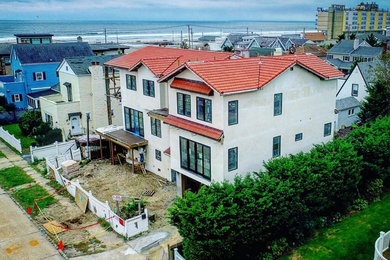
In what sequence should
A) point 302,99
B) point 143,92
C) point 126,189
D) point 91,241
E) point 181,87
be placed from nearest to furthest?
point 91,241 < point 181,87 < point 302,99 < point 126,189 < point 143,92

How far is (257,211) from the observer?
55.6ft

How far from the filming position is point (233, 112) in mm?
21453

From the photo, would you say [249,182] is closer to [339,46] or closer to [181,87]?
[181,87]

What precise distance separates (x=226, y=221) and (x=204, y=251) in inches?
61.0

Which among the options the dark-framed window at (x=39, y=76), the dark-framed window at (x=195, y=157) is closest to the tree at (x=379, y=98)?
the dark-framed window at (x=195, y=157)

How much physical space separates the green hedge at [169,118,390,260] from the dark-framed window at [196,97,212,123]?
14.8 ft

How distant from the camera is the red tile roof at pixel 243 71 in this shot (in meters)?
21.1

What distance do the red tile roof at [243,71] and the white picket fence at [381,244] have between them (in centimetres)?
957

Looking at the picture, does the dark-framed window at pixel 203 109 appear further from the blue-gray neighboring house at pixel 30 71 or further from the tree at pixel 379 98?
the blue-gray neighboring house at pixel 30 71

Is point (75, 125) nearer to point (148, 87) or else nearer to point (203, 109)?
point (148, 87)

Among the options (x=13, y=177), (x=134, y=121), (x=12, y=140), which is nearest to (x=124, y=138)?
(x=134, y=121)

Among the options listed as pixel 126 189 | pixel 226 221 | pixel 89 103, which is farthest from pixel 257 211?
pixel 89 103

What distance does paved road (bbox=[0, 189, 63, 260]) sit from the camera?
20.2m

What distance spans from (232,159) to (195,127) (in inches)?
111
